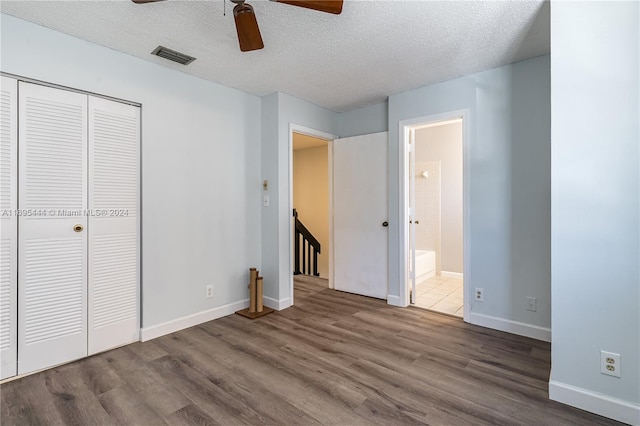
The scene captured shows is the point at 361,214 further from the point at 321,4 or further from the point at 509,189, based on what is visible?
the point at 321,4

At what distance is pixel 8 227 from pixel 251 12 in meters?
2.19

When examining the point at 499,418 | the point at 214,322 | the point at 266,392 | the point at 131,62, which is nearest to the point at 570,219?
the point at 499,418

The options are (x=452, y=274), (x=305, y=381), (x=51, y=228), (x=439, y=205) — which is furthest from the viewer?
(x=439, y=205)

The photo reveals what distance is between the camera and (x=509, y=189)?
289cm

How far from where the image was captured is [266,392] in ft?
6.53

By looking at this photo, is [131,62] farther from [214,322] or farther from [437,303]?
[437,303]

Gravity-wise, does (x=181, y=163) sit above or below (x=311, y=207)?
above

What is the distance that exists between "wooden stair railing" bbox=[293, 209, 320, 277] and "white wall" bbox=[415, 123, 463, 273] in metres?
2.25

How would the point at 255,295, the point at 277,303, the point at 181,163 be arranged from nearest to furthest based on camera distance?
1. the point at 181,163
2. the point at 255,295
3. the point at 277,303

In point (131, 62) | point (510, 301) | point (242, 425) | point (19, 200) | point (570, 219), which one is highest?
point (131, 62)

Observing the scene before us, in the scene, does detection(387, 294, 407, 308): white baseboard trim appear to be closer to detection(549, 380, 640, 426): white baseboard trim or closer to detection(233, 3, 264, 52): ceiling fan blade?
detection(549, 380, 640, 426): white baseboard trim

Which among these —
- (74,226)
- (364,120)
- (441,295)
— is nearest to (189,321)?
(74,226)

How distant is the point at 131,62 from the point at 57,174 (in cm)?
114

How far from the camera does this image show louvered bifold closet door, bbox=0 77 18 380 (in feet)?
6.92
